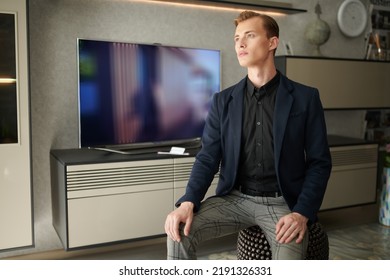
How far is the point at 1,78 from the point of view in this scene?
2.28 m

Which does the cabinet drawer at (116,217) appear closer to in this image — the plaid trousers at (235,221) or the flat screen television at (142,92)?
the flat screen television at (142,92)

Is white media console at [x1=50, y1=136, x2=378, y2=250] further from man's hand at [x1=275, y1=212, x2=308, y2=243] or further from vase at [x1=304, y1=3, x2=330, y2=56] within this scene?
vase at [x1=304, y1=3, x2=330, y2=56]

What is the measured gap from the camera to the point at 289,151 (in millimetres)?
1593

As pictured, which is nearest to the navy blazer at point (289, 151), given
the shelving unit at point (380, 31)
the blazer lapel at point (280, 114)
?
the blazer lapel at point (280, 114)

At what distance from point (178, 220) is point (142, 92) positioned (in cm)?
146

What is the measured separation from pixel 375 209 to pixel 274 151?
101 inches

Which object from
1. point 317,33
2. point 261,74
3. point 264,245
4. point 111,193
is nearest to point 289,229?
point 264,245

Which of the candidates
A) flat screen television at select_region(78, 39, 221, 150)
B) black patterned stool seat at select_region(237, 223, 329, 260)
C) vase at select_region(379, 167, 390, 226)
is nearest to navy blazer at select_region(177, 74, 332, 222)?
black patterned stool seat at select_region(237, 223, 329, 260)

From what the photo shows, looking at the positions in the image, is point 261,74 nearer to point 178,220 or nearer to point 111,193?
point 178,220

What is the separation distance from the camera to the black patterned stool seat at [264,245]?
163 cm

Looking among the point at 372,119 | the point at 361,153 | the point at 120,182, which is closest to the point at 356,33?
the point at 372,119

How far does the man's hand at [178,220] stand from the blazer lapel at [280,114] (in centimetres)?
35

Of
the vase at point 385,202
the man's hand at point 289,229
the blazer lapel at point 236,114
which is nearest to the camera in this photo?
the man's hand at point 289,229

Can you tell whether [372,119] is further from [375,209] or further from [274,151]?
[274,151]
